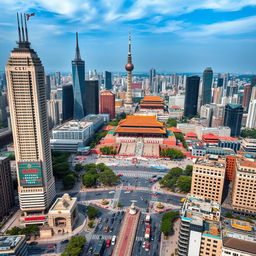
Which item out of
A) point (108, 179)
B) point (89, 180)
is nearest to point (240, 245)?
point (108, 179)

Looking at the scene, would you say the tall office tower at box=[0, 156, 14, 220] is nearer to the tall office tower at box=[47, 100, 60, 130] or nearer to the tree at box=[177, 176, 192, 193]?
the tree at box=[177, 176, 192, 193]

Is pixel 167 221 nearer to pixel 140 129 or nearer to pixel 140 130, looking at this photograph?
pixel 140 130

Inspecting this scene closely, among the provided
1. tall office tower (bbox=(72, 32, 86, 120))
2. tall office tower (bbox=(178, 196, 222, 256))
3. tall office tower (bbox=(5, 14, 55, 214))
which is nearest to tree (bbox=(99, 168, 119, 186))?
tall office tower (bbox=(5, 14, 55, 214))

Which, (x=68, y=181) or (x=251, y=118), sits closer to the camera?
A: (x=68, y=181)

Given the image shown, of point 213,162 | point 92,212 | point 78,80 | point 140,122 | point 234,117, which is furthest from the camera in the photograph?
point 78,80

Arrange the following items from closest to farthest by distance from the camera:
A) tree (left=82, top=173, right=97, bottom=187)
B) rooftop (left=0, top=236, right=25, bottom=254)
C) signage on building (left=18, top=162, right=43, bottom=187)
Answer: rooftop (left=0, top=236, right=25, bottom=254)
signage on building (left=18, top=162, right=43, bottom=187)
tree (left=82, top=173, right=97, bottom=187)

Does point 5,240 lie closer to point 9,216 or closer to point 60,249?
point 60,249

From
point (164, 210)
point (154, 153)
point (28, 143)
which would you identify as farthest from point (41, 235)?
point (154, 153)
